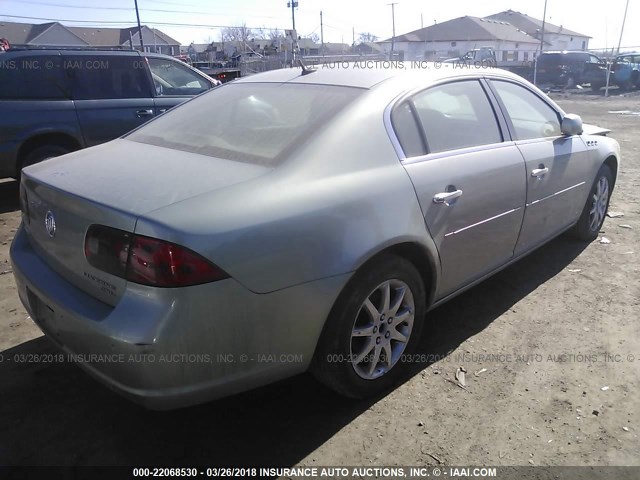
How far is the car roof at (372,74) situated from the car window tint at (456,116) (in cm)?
9

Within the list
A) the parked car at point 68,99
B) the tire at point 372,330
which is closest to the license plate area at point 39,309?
the tire at point 372,330

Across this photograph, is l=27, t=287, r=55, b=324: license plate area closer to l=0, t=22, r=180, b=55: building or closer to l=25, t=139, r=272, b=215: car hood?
l=25, t=139, r=272, b=215: car hood

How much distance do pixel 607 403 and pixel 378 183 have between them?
167 cm

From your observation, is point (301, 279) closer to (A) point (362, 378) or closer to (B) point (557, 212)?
(A) point (362, 378)

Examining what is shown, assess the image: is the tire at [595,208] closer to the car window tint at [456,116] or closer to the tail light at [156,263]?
the car window tint at [456,116]

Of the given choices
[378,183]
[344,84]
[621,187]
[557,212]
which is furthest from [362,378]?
[621,187]

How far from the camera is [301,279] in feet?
6.93

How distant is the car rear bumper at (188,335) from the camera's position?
74.1 inches

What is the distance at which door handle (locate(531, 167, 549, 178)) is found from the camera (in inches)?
138

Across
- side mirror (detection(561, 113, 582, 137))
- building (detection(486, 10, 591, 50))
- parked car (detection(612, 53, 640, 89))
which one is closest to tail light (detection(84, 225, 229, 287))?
side mirror (detection(561, 113, 582, 137))

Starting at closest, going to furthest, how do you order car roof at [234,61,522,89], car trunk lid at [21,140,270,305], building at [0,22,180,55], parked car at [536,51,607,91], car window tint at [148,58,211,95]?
1. car trunk lid at [21,140,270,305]
2. car roof at [234,61,522,89]
3. car window tint at [148,58,211,95]
4. parked car at [536,51,607,91]
5. building at [0,22,180,55]

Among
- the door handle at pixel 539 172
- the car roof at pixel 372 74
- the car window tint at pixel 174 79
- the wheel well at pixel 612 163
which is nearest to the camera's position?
the car roof at pixel 372 74

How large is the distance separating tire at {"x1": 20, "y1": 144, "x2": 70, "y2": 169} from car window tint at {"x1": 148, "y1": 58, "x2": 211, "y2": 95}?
60.4 inches

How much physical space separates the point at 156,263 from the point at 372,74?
1766 mm
